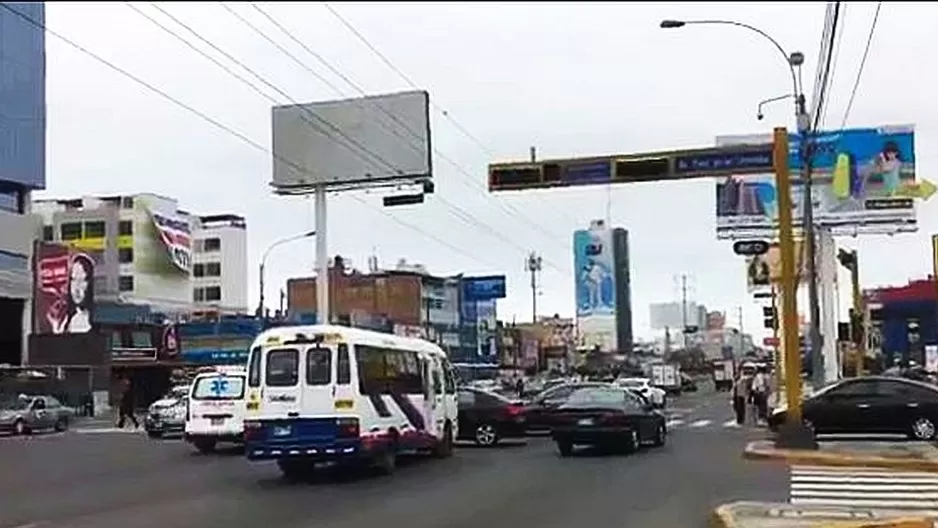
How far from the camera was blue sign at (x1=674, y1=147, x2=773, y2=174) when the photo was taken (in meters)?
35.7

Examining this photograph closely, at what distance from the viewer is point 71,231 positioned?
13438 centimetres

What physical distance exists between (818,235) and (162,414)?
29.2m

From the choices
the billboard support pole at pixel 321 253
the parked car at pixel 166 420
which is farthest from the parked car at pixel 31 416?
the billboard support pole at pixel 321 253

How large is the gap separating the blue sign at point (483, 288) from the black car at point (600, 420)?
95.0 meters

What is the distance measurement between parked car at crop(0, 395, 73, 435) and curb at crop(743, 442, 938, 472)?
29971 millimetres

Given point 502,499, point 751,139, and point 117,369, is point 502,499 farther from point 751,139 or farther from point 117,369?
point 117,369

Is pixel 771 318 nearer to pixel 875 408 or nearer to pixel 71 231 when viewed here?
pixel 875 408

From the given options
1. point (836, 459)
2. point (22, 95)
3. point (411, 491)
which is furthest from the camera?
point (22, 95)

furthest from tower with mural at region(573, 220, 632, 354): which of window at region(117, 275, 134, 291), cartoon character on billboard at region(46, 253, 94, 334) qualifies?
cartoon character on billboard at region(46, 253, 94, 334)

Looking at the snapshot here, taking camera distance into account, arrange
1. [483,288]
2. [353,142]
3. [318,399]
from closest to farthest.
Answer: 1. [318,399]
2. [353,142]
3. [483,288]

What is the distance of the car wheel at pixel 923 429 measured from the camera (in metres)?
31.6

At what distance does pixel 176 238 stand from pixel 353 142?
254 feet

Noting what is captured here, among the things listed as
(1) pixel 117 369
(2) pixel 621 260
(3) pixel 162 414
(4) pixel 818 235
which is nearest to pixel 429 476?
(3) pixel 162 414

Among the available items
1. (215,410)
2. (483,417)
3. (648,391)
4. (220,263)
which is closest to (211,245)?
(220,263)
